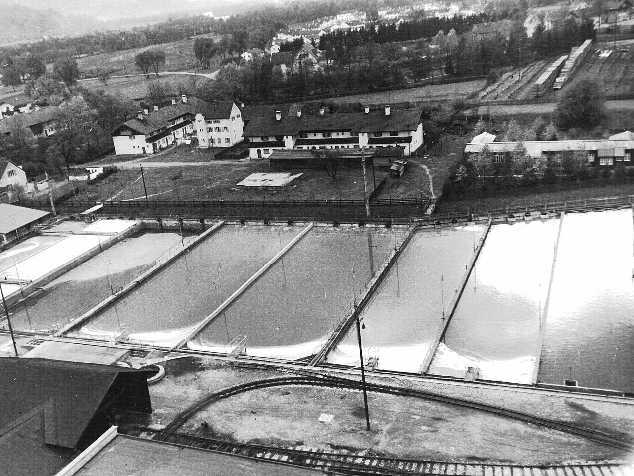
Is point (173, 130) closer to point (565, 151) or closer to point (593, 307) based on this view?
point (565, 151)

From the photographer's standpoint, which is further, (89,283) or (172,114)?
(172,114)

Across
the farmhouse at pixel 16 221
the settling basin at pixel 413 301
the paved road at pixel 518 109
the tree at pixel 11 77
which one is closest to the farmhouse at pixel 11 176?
the farmhouse at pixel 16 221

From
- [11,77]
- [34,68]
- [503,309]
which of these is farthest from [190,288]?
[11,77]

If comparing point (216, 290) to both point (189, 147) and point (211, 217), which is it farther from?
point (189, 147)

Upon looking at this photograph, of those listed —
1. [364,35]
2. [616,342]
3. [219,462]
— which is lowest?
[616,342]

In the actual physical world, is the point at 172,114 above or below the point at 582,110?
above

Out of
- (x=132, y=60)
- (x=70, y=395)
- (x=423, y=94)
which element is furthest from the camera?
(x=132, y=60)

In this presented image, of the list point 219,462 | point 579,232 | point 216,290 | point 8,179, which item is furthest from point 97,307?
point 8,179
